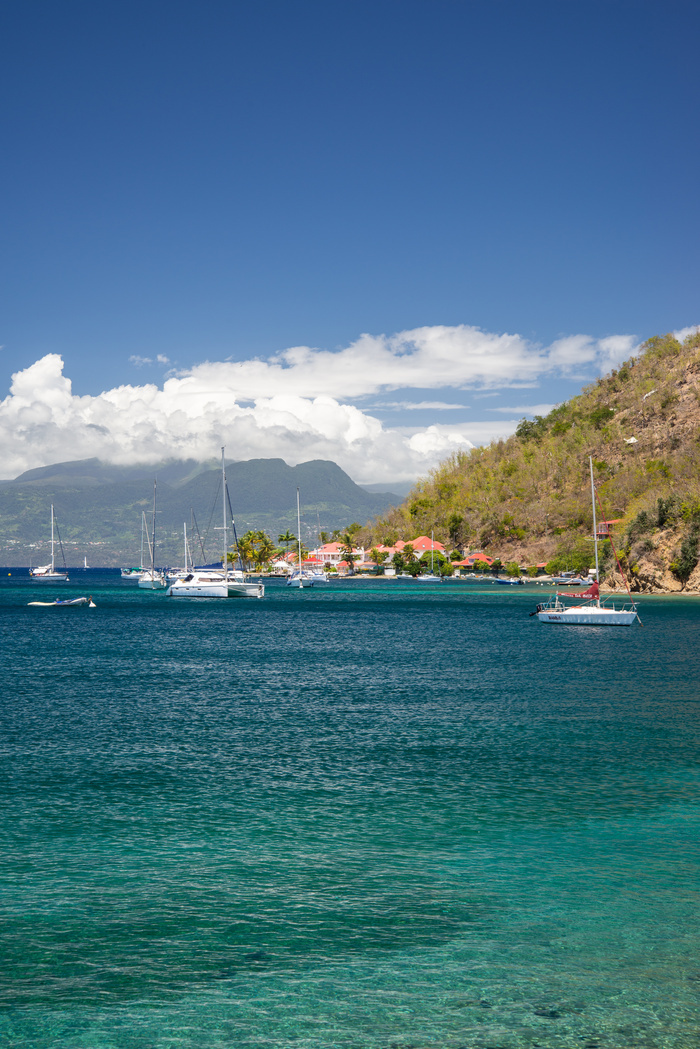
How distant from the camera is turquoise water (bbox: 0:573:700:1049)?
33.2ft

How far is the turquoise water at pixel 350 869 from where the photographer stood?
10.1m

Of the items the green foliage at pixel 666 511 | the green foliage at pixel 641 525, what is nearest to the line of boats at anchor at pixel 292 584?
the green foliage at pixel 641 525

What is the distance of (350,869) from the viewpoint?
15.1 m

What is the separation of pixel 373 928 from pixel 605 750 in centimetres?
1485

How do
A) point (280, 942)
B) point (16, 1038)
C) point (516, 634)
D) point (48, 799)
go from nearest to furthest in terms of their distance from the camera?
point (16, 1038)
point (280, 942)
point (48, 799)
point (516, 634)

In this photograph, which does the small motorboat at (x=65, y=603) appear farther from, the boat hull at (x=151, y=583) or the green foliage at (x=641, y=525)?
the green foliage at (x=641, y=525)

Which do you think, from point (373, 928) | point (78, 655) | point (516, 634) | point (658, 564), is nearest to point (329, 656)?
point (78, 655)

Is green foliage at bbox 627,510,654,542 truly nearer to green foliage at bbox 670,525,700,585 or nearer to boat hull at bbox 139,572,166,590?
green foliage at bbox 670,525,700,585

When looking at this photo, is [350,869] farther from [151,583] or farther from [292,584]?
[292,584]

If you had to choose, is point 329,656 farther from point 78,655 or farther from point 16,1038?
point 16,1038

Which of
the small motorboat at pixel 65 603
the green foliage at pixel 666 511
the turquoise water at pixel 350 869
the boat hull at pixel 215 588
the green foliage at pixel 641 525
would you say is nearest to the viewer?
the turquoise water at pixel 350 869

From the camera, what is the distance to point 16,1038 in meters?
9.56

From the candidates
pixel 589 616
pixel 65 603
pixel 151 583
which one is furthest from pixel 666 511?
pixel 151 583

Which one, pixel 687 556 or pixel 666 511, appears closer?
pixel 687 556
